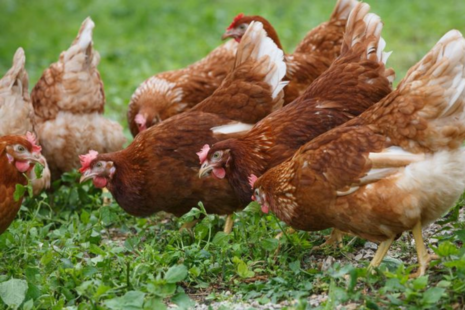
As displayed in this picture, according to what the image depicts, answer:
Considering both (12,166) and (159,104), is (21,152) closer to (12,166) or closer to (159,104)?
(12,166)

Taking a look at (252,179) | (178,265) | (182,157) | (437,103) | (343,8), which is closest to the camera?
(437,103)

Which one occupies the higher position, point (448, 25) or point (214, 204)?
point (448, 25)

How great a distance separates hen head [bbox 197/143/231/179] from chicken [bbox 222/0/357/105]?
144cm

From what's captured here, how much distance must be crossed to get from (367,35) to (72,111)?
2811mm

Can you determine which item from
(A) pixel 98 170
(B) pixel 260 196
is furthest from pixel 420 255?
(A) pixel 98 170

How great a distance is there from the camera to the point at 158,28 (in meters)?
11.8

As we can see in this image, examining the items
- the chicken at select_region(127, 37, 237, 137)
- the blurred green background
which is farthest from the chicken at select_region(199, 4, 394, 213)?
the blurred green background

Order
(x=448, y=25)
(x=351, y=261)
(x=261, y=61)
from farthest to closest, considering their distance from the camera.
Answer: (x=448, y=25), (x=261, y=61), (x=351, y=261)

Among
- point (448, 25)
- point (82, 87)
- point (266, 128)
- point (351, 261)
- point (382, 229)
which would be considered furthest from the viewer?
point (448, 25)

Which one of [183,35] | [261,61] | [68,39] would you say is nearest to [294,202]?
[261,61]

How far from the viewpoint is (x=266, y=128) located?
4875 mm

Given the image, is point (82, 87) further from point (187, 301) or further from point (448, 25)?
point (448, 25)

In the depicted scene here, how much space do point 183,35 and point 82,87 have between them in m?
4.98

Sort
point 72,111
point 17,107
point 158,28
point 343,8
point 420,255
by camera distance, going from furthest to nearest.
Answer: point 158,28, point 72,111, point 343,8, point 17,107, point 420,255
